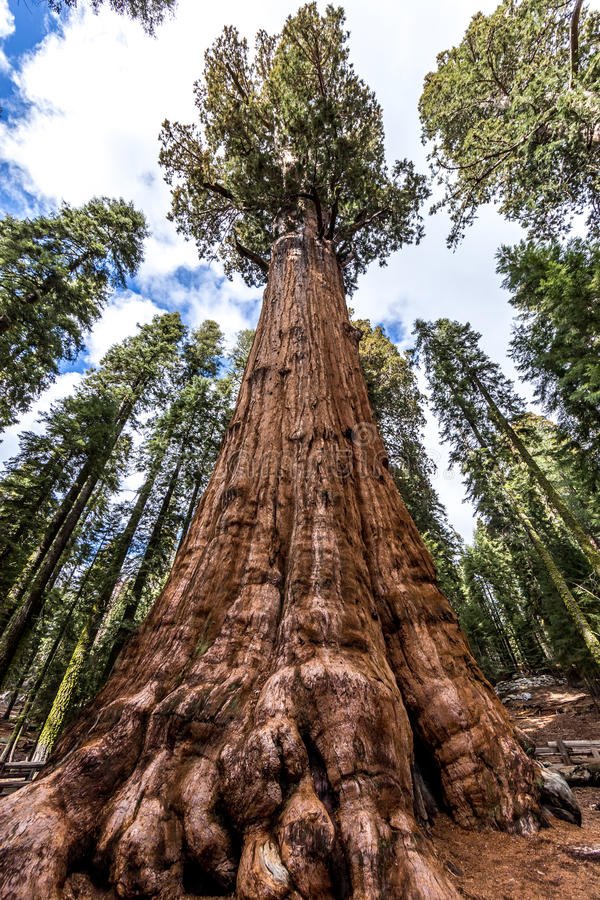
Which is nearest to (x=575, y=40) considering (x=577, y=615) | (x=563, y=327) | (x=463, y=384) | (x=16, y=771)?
(x=563, y=327)

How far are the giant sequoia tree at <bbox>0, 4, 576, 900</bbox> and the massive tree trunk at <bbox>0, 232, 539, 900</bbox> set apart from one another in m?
0.01

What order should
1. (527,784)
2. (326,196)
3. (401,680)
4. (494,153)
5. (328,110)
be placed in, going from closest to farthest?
(527,784), (401,680), (328,110), (326,196), (494,153)

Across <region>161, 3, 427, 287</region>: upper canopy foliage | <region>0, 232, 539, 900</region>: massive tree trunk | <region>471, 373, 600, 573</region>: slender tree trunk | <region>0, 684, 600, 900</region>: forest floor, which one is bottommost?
<region>0, 684, 600, 900</region>: forest floor

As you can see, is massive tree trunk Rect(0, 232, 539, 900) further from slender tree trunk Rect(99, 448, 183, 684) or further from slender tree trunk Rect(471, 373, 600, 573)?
slender tree trunk Rect(471, 373, 600, 573)

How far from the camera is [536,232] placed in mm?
11352

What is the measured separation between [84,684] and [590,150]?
689 inches

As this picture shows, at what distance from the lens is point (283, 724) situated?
200 cm

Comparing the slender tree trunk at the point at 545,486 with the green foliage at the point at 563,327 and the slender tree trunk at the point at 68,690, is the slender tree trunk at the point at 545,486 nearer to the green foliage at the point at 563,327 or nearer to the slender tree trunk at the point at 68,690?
the green foliage at the point at 563,327

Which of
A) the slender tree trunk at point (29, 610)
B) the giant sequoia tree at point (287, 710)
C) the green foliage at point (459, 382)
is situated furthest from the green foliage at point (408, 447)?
the slender tree trunk at point (29, 610)

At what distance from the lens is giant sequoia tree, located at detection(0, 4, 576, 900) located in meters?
1.65

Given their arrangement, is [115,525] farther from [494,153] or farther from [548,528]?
[548,528]

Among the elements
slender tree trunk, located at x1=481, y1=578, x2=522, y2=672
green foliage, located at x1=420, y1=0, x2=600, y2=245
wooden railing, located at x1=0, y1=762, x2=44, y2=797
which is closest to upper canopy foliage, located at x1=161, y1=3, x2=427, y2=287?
green foliage, located at x1=420, y1=0, x2=600, y2=245

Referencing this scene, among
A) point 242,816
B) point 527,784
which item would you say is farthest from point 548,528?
point 242,816

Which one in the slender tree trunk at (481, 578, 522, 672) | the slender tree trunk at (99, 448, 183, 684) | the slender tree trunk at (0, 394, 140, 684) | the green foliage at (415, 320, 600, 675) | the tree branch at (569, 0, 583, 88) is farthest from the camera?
the slender tree trunk at (481, 578, 522, 672)
